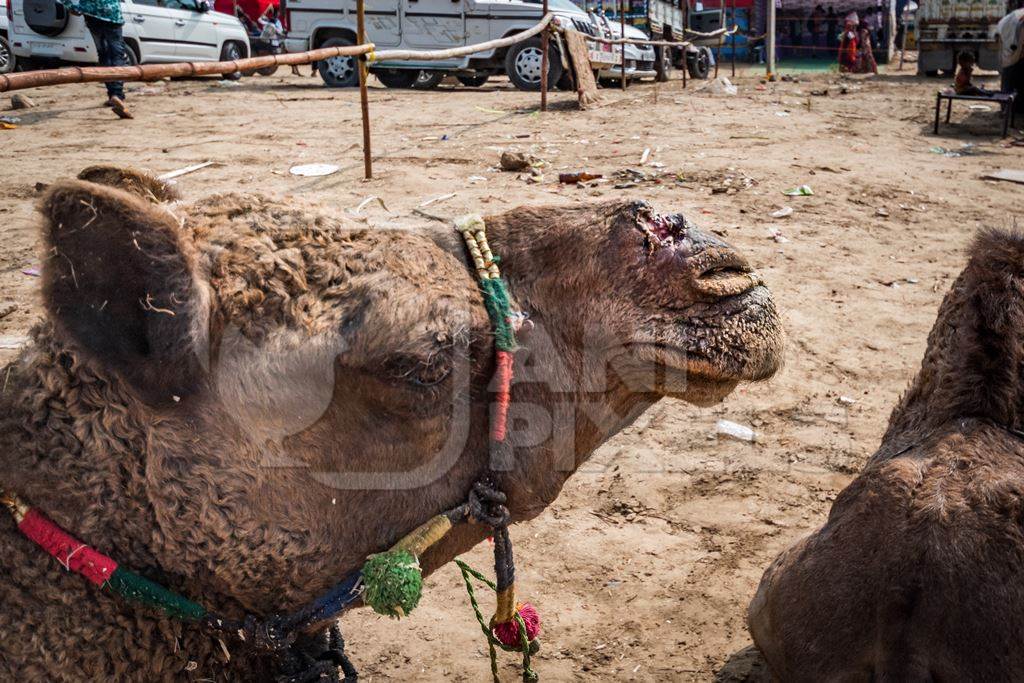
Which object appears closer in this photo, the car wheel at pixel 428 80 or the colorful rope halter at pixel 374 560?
the colorful rope halter at pixel 374 560

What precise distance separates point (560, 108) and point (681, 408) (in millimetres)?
10001

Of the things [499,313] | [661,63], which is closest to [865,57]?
[661,63]

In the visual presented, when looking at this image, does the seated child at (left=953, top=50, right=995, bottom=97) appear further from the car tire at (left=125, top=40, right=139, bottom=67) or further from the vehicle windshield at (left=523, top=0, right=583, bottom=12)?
the car tire at (left=125, top=40, right=139, bottom=67)

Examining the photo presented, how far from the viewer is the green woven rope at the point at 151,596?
6.33 ft

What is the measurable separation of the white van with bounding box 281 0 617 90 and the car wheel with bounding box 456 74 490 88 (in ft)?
0.09

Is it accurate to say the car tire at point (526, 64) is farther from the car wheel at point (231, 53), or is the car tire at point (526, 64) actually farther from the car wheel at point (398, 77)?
the car wheel at point (231, 53)

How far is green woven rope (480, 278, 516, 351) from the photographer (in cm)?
216

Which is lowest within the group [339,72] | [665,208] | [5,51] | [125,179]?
[665,208]

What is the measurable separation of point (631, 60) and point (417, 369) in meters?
19.6

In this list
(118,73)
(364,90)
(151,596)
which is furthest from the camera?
(364,90)

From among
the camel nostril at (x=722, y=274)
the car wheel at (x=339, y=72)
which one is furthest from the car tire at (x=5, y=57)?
the camel nostril at (x=722, y=274)

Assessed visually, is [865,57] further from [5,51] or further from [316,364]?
[316,364]

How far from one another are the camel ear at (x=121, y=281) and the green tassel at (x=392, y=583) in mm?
613

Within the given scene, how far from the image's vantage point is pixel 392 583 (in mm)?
2053
